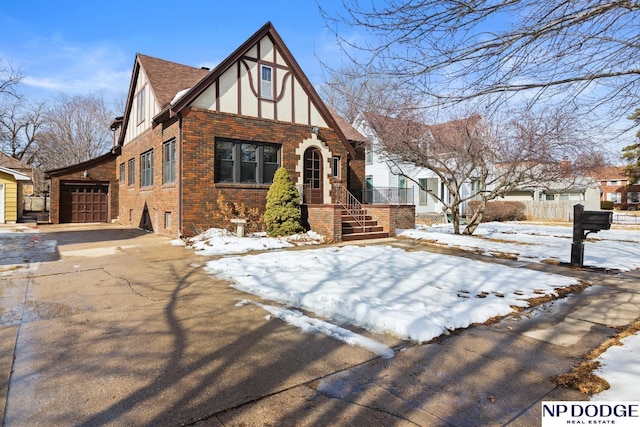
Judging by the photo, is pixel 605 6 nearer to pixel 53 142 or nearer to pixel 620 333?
pixel 620 333

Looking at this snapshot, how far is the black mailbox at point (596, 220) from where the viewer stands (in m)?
7.67

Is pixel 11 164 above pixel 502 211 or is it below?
above

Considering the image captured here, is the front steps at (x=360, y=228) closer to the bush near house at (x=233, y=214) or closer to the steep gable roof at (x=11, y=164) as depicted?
the bush near house at (x=233, y=214)

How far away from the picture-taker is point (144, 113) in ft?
54.7

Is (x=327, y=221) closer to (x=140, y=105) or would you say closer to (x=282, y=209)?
(x=282, y=209)

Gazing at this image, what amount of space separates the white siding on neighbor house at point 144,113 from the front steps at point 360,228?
334 inches

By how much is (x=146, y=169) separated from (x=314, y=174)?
761cm

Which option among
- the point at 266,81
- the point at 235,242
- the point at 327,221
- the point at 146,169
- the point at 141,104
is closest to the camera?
the point at 235,242

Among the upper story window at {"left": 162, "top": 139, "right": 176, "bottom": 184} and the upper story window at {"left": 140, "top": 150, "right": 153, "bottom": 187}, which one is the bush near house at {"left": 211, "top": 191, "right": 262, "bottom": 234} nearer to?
the upper story window at {"left": 162, "top": 139, "right": 176, "bottom": 184}

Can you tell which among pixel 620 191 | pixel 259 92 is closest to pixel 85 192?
pixel 259 92

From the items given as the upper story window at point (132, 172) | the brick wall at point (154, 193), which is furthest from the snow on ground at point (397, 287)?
the upper story window at point (132, 172)

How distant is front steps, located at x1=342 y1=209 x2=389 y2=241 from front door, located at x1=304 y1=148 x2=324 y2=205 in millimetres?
1516

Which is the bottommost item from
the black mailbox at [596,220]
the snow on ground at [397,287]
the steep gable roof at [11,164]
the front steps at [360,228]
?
the snow on ground at [397,287]

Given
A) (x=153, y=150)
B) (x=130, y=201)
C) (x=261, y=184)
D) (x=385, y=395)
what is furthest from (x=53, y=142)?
(x=385, y=395)
